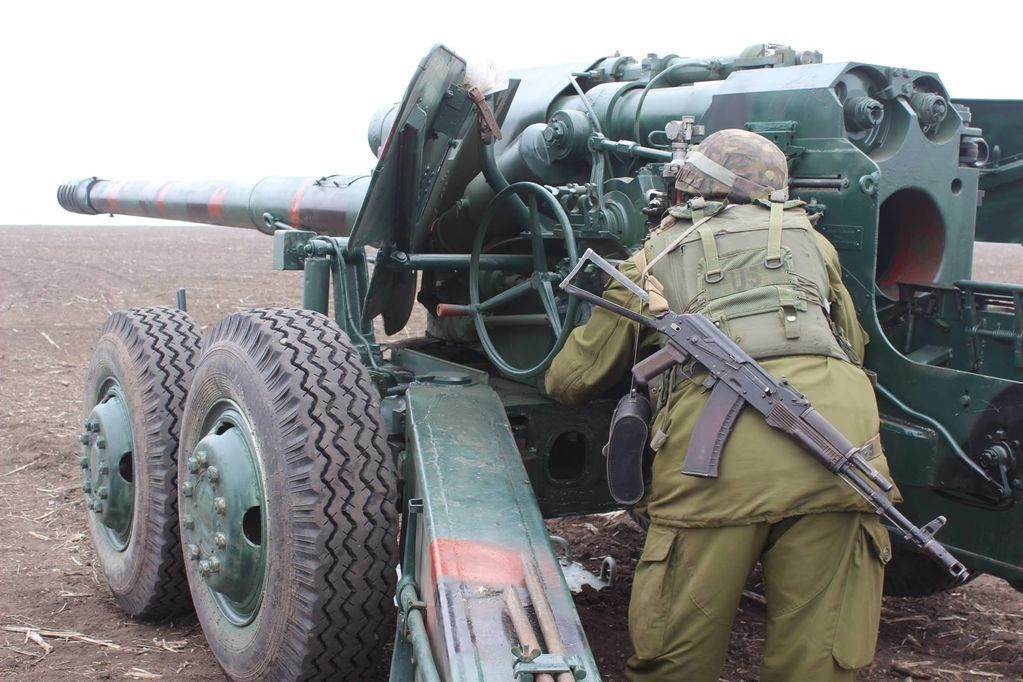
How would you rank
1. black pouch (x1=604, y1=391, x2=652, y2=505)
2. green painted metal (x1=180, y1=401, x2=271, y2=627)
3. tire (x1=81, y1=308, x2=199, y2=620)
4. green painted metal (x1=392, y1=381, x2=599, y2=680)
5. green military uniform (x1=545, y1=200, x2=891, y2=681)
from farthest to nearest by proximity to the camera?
tire (x1=81, y1=308, x2=199, y2=620) < green painted metal (x1=180, y1=401, x2=271, y2=627) < black pouch (x1=604, y1=391, x2=652, y2=505) < green military uniform (x1=545, y1=200, x2=891, y2=681) < green painted metal (x1=392, y1=381, x2=599, y2=680)

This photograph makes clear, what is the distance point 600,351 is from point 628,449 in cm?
32

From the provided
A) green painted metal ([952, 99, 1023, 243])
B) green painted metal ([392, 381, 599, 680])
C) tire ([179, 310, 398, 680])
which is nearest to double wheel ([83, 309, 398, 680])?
tire ([179, 310, 398, 680])

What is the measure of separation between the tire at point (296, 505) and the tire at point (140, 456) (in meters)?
0.60

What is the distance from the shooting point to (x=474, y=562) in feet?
10.9

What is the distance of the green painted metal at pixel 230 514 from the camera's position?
3.83 metres

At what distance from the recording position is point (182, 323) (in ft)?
16.4

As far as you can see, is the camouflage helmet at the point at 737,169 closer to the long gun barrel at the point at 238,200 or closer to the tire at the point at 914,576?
the tire at the point at 914,576

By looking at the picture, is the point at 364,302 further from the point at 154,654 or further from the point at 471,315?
the point at 154,654

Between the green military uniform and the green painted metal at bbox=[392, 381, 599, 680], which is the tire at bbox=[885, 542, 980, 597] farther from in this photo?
the green painted metal at bbox=[392, 381, 599, 680]

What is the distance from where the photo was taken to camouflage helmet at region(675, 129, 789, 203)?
138 inches

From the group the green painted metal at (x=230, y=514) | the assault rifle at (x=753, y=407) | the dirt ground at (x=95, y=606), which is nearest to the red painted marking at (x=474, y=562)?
the assault rifle at (x=753, y=407)

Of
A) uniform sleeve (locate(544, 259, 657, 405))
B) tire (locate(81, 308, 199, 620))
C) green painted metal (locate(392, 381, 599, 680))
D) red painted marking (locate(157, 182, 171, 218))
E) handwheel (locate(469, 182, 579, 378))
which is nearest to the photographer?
green painted metal (locate(392, 381, 599, 680))

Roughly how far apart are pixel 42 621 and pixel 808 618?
2905 millimetres

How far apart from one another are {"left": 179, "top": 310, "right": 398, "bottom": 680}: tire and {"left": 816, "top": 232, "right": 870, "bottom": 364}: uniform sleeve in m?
1.32
